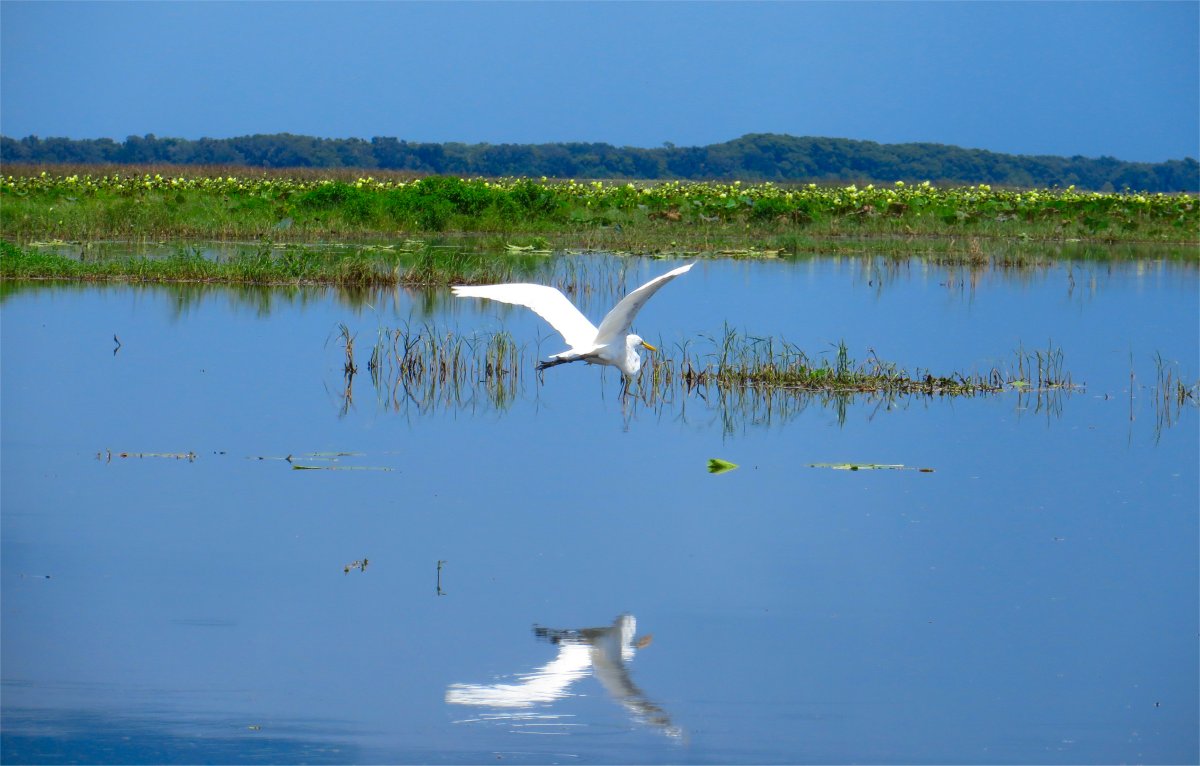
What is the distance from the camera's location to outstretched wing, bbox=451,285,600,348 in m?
11.1

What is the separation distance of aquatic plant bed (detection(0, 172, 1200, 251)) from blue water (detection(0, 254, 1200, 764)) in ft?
49.1

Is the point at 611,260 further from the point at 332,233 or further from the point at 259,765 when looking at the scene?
the point at 259,765

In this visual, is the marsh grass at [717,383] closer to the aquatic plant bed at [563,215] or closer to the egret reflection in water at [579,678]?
the egret reflection in water at [579,678]

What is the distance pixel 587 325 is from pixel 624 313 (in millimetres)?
1274

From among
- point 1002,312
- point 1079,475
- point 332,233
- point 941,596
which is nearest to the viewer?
point 941,596

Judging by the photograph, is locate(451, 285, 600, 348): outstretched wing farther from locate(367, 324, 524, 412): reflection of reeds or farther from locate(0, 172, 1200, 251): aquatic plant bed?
locate(0, 172, 1200, 251): aquatic plant bed

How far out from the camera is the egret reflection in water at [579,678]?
6.09m

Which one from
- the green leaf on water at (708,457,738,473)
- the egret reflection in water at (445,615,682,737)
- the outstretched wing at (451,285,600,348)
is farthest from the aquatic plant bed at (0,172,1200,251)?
the egret reflection in water at (445,615,682,737)

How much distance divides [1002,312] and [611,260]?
7221mm

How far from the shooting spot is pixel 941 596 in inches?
311

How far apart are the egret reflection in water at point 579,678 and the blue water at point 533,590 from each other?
0.7 inches

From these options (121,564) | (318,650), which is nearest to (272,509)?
(121,564)

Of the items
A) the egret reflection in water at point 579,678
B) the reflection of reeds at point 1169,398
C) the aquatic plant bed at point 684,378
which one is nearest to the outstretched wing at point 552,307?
the aquatic plant bed at point 684,378

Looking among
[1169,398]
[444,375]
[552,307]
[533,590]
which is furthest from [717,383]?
[533,590]
